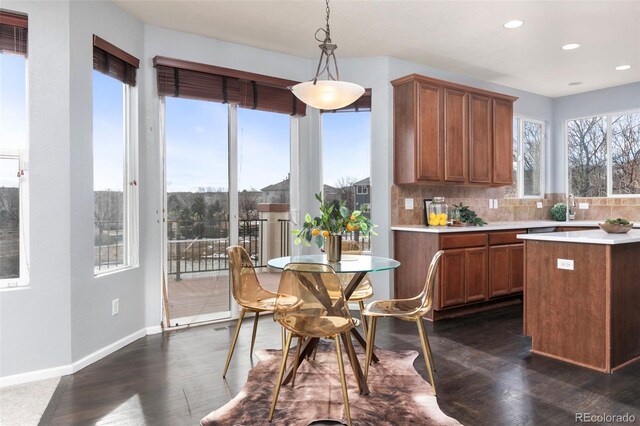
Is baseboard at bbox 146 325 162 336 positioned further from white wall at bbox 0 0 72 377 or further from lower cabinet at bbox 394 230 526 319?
lower cabinet at bbox 394 230 526 319

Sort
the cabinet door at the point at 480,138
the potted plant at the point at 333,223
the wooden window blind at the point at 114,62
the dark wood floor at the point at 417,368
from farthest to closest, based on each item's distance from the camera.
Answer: the cabinet door at the point at 480,138, the wooden window blind at the point at 114,62, the potted plant at the point at 333,223, the dark wood floor at the point at 417,368

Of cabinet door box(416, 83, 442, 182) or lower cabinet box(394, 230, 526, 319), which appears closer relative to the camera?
lower cabinet box(394, 230, 526, 319)

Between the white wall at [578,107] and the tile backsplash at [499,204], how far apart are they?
1.29ft

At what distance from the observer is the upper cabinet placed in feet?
14.9

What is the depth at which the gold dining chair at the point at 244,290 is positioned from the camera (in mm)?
2912

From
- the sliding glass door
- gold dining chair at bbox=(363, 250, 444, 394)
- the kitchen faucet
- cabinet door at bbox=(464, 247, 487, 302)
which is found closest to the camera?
gold dining chair at bbox=(363, 250, 444, 394)

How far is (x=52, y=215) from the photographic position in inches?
116

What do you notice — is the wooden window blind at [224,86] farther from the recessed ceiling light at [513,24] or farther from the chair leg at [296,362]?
the chair leg at [296,362]

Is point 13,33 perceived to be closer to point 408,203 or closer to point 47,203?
point 47,203

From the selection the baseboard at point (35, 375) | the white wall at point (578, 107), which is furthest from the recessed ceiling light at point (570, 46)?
the baseboard at point (35, 375)

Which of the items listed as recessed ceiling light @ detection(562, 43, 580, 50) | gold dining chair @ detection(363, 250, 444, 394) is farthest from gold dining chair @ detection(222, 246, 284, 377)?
recessed ceiling light @ detection(562, 43, 580, 50)

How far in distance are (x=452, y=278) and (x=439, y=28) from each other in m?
2.42

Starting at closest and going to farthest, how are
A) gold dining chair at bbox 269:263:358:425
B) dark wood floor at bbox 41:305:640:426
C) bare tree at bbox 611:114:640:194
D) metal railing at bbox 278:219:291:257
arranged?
gold dining chair at bbox 269:263:358:425, dark wood floor at bbox 41:305:640:426, metal railing at bbox 278:219:291:257, bare tree at bbox 611:114:640:194

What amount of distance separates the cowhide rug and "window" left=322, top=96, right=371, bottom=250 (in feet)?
6.84
